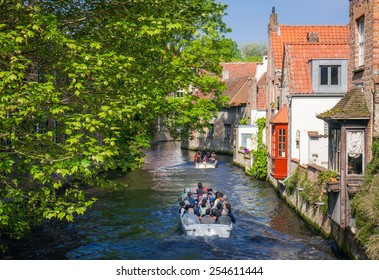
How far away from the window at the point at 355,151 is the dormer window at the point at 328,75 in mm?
10601

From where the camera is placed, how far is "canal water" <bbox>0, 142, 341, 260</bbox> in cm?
1750

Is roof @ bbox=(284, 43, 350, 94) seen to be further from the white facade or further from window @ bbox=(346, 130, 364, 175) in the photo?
window @ bbox=(346, 130, 364, 175)

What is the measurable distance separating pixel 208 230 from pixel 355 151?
6242 mm

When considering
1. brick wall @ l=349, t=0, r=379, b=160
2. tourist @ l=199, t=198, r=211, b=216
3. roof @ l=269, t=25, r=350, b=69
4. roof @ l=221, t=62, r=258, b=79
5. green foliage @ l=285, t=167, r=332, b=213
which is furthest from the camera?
roof @ l=221, t=62, r=258, b=79

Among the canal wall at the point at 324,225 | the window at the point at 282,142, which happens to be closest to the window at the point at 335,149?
the canal wall at the point at 324,225

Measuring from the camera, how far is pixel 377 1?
16.2 m

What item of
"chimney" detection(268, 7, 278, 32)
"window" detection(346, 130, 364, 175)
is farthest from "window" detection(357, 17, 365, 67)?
"chimney" detection(268, 7, 278, 32)

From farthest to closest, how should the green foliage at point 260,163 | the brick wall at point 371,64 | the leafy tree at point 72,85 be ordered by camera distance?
the green foliage at point 260,163 → the brick wall at point 371,64 → the leafy tree at point 72,85

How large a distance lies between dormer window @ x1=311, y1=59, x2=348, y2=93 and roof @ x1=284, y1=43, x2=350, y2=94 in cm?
51

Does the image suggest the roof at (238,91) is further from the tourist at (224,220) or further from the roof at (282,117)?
the tourist at (224,220)

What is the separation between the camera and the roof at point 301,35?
117 feet

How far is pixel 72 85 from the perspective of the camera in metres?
10.7

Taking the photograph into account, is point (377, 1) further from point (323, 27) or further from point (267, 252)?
point (323, 27)

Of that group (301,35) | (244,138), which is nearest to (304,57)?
(301,35)
